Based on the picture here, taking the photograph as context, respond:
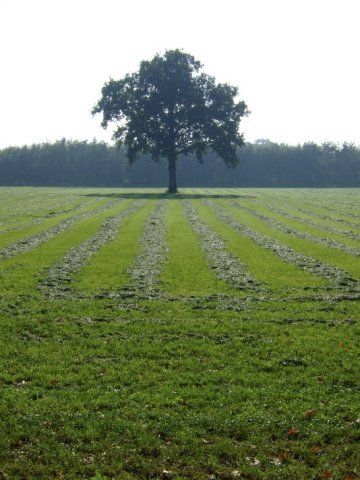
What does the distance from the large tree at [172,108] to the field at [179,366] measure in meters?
63.9

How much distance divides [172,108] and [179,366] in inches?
3249

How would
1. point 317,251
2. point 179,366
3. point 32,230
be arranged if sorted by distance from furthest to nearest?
point 32,230 → point 317,251 → point 179,366

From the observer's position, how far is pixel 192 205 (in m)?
67.5

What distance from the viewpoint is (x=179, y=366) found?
45.8 ft

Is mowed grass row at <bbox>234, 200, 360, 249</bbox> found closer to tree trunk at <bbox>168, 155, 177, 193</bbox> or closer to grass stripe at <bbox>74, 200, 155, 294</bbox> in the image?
grass stripe at <bbox>74, 200, 155, 294</bbox>

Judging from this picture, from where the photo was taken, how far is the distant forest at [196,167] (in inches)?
6762

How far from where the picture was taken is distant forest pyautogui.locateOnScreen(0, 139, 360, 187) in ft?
563

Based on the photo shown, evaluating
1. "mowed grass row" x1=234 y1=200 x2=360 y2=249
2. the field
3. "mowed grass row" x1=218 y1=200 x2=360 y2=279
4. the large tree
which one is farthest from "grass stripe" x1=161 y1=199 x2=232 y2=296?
the large tree

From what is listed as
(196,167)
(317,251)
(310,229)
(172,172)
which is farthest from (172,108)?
(196,167)

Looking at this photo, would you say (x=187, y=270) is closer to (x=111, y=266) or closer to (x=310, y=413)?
(x=111, y=266)

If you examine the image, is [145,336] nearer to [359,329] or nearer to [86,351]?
[86,351]

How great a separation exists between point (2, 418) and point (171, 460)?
3769 millimetres

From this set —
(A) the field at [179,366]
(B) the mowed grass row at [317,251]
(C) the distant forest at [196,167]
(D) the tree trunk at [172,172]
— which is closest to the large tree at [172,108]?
(D) the tree trunk at [172,172]

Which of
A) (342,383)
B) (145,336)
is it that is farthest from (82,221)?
(342,383)
